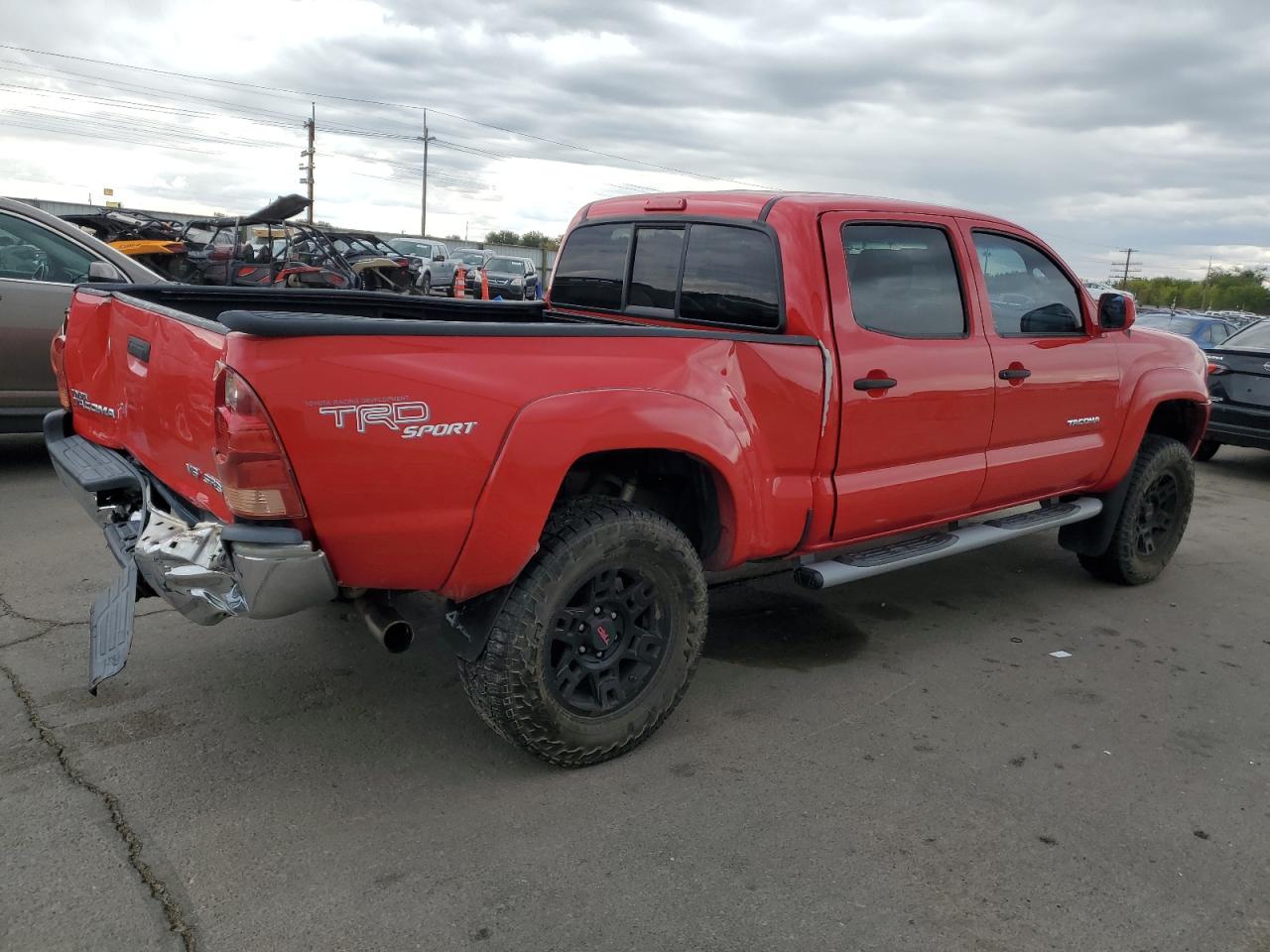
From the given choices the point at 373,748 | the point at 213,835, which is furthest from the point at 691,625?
Result: the point at 213,835

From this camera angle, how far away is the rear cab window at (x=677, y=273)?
12.4 feet

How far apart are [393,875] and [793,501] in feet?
6.10

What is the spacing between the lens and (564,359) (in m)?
2.91

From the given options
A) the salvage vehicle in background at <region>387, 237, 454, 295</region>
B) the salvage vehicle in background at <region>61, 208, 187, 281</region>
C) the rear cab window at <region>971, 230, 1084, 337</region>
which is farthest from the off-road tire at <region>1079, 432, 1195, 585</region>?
the salvage vehicle in background at <region>387, 237, 454, 295</region>

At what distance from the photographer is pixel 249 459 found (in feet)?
8.14

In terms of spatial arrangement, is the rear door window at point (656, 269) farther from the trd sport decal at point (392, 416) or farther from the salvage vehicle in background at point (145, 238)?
the salvage vehicle in background at point (145, 238)

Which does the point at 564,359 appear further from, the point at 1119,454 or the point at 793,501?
the point at 1119,454

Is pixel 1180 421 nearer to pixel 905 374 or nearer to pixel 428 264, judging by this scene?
pixel 905 374

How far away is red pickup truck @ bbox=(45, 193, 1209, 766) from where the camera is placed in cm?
259

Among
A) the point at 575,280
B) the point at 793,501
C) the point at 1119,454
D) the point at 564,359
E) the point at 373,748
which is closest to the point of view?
the point at 564,359

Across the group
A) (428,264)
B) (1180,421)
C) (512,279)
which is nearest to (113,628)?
(1180,421)

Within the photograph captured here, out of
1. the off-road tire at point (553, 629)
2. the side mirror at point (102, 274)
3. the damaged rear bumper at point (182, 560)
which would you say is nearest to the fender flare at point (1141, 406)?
the off-road tire at point (553, 629)

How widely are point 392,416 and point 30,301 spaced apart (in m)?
4.93

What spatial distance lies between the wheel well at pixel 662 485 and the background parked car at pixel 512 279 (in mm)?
18478
